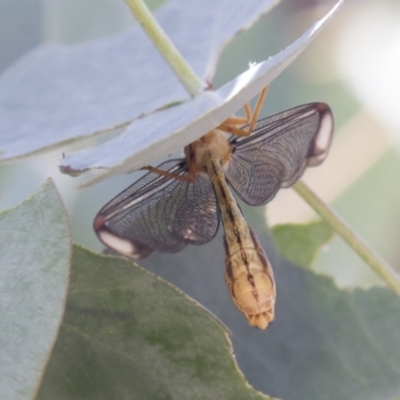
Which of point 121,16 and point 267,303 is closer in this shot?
point 267,303

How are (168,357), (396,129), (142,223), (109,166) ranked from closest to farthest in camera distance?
(109,166) → (168,357) → (142,223) → (396,129)

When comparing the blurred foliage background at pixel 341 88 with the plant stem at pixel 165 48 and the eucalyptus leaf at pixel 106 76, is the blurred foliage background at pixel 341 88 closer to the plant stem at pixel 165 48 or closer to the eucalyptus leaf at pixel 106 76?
the eucalyptus leaf at pixel 106 76

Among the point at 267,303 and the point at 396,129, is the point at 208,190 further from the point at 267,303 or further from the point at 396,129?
the point at 396,129

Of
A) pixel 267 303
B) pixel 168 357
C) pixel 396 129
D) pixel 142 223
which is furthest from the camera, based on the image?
pixel 396 129

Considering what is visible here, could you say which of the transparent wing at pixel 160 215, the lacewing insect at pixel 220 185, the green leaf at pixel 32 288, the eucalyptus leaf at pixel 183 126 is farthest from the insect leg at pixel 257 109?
the green leaf at pixel 32 288

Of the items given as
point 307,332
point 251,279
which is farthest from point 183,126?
point 307,332

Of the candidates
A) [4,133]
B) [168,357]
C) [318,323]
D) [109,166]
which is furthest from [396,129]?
[109,166]

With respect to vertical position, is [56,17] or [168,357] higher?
[168,357]
